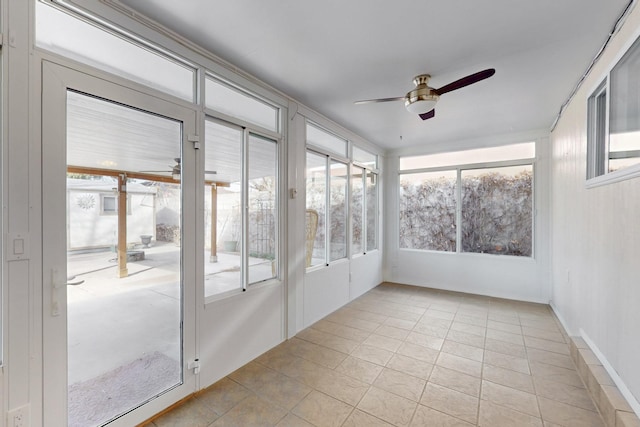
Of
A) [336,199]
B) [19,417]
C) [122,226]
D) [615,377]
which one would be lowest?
[615,377]

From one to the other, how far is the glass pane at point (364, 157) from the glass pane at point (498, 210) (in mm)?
1557

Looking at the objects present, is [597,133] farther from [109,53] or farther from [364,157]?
[109,53]

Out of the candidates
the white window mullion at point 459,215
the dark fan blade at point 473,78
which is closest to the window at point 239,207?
the dark fan blade at point 473,78

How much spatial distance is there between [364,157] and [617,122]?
3.21 m

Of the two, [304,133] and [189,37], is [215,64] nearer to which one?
[189,37]

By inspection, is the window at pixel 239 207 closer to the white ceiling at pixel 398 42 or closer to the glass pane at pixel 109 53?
the glass pane at pixel 109 53

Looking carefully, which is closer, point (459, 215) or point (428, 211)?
point (459, 215)

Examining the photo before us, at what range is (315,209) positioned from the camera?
3.68m

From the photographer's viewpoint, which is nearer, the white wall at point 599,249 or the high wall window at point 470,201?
the white wall at point 599,249

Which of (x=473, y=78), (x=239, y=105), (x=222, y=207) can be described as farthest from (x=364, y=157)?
(x=222, y=207)

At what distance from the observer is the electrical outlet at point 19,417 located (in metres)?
1.33

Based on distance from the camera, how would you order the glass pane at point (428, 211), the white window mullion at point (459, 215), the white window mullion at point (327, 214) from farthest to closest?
the glass pane at point (428, 211) → the white window mullion at point (459, 215) → the white window mullion at point (327, 214)

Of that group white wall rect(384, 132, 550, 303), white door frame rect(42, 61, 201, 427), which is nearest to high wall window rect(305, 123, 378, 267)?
white wall rect(384, 132, 550, 303)

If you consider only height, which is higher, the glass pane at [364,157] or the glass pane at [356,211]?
the glass pane at [364,157]
